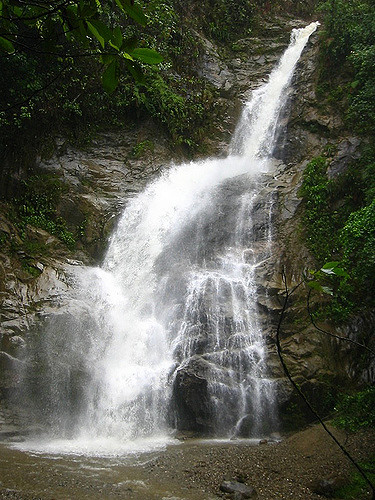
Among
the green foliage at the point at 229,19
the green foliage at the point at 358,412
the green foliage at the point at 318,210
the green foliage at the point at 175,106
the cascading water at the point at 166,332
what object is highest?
the green foliage at the point at 229,19

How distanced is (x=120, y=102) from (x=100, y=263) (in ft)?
22.8

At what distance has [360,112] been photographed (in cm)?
1234

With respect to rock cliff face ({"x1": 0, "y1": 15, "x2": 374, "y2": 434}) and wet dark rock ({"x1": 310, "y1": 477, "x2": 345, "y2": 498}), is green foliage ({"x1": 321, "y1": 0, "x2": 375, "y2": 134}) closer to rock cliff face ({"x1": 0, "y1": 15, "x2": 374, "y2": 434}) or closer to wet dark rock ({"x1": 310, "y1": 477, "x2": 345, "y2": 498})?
rock cliff face ({"x1": 0, "y1": 15, "x2": 374, "y2": 434})

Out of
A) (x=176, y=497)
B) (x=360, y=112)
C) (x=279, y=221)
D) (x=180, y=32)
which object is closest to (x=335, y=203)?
(x=279, y=221)

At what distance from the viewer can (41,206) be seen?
12.3m

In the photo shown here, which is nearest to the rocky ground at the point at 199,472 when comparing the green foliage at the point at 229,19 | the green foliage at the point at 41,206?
the green foliage at the point at 41,206

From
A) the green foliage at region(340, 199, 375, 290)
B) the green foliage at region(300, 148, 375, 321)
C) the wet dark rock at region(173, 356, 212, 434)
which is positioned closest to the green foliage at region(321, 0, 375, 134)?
the green foliage at region(300, 148, 375, 321)

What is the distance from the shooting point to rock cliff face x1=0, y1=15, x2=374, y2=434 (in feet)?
27.8

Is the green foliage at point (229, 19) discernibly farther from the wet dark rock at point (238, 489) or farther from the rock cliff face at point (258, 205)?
the wet dark rock at point (238, 489)

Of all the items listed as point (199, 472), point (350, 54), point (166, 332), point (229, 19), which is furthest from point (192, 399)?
point (229, 19)

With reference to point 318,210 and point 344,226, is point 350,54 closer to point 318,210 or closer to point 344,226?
point 318,210

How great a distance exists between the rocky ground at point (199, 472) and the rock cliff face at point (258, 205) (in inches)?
46.9

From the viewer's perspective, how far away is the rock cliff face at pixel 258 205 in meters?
8.47

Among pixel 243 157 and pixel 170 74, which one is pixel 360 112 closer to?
pixel 243 157
